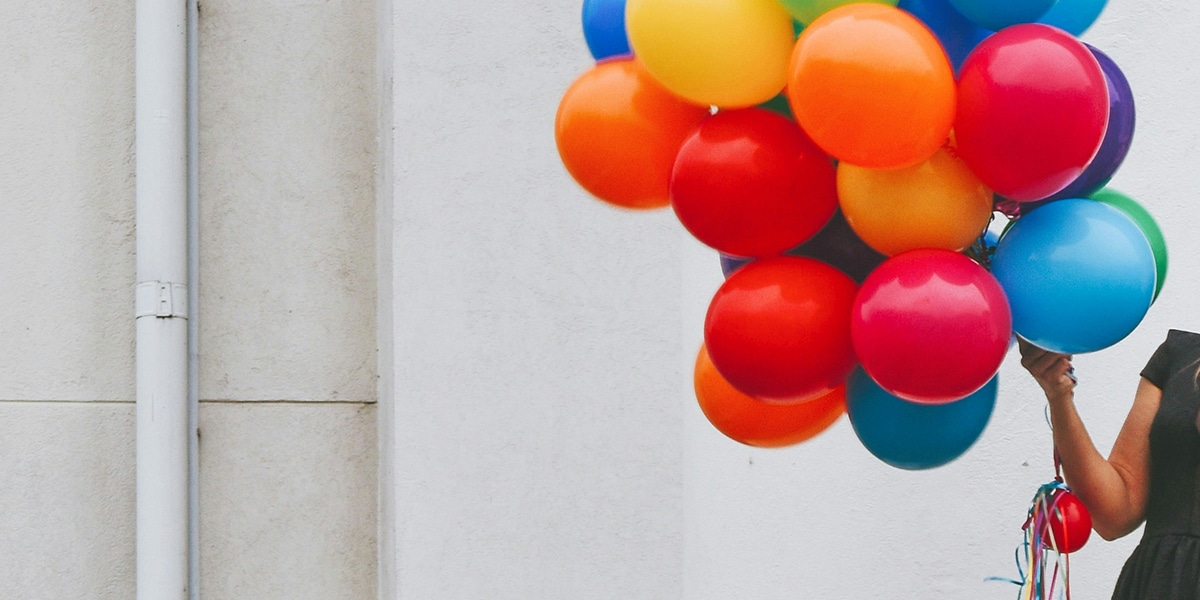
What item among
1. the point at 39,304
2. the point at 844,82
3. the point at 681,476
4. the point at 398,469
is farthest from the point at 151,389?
the point at 844,82

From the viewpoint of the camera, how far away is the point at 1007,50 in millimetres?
1471

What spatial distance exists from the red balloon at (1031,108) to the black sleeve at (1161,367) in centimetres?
73

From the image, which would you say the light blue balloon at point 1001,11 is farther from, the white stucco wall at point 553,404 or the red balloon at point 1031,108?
the white stucco wall at point 553,404

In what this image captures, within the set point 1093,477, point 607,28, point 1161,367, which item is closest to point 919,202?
point 607,28

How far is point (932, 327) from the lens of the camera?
1.46 m

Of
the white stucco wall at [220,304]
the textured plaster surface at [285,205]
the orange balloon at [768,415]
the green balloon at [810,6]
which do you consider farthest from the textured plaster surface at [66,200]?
the green balloon at [810,6]

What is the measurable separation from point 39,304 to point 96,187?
0.98ft

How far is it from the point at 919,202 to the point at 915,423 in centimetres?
32

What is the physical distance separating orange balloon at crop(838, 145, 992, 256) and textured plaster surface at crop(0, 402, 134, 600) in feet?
6.36

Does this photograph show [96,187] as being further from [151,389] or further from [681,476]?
[681,476]

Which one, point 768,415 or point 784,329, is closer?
point 784,329

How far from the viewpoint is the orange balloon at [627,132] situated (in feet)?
5.69

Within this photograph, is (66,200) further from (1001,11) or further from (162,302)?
(1001,11)

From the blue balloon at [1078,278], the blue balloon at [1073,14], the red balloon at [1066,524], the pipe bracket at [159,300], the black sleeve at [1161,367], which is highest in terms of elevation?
the blue balloon at [1073,14]
